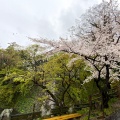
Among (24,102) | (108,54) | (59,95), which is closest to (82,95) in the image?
(59,95)

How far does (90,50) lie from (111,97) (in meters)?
5.95

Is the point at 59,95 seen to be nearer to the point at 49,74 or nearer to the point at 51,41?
the point at 49,74

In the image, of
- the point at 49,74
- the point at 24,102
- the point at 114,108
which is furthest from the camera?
the point at 24,102

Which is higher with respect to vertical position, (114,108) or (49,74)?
(49,74)

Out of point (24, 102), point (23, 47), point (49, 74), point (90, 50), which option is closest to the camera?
point (90, 50)

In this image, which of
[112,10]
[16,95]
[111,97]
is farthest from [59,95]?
[112,10]

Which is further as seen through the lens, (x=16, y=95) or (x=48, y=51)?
(x=16, y=95)

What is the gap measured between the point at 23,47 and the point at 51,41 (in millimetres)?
8347

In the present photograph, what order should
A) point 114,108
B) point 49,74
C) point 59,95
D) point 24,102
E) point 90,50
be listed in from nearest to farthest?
1. point 90,50
2. point 114,108
3. point 49,74
4. point 59,95
5. point 24,102

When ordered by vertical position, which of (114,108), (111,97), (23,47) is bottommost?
(114,108)

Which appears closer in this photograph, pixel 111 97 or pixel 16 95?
pixel 111 97

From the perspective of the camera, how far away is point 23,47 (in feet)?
64.6

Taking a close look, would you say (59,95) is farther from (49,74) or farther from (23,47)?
(23,47)

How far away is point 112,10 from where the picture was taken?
1605 cm
